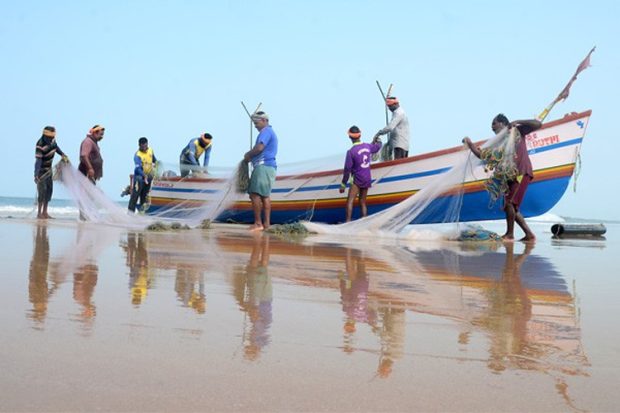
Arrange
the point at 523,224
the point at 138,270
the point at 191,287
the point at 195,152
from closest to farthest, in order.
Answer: the point at 191,287
the point at 138,270
the point at 523,224
the point at 195,152

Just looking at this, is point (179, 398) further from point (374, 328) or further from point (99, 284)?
point (99, 284)

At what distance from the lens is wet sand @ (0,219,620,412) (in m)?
1.88

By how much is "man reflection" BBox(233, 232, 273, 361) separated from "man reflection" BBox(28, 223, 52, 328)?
0.76m

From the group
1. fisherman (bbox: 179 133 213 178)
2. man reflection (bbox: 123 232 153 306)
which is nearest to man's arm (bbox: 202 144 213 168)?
fisherman (bbox: 179 133 213 178)

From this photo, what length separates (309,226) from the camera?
10.9m

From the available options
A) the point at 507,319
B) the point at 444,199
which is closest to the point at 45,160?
the point at 444,199

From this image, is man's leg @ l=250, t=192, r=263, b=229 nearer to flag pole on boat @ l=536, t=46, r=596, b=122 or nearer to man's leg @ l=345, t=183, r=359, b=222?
man's leg @ l=345, t=183, r=359, b=222

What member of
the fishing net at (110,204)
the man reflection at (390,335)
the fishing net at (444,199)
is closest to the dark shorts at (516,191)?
the fishing net at (444,199)

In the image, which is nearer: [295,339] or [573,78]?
[295,339]

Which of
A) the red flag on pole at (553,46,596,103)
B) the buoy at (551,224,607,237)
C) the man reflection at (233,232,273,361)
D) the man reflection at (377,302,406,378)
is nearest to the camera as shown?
the man reflection at (377,302,406,378)

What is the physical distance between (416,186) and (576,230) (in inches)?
134

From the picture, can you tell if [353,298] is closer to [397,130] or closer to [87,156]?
[397,130]

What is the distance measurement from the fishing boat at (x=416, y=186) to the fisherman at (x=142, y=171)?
935 millimetres

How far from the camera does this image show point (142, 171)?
15.6 meters
